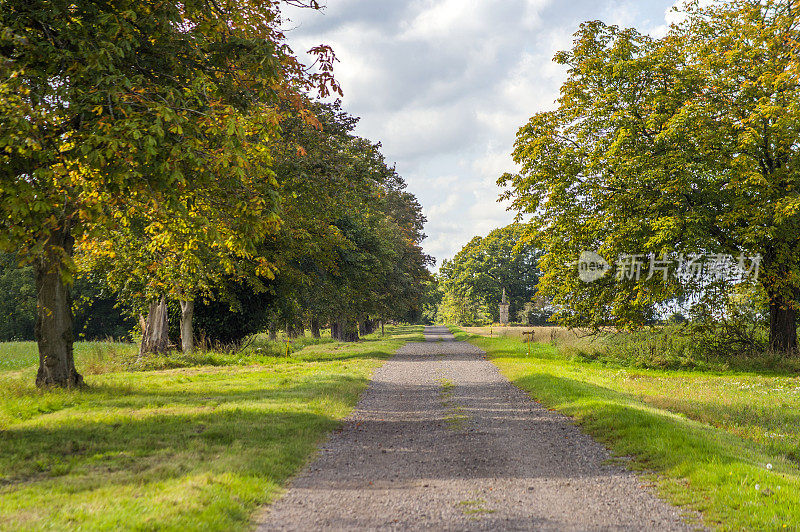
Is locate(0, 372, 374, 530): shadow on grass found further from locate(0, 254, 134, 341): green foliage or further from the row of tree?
locate(0, 254, 134, 341): green foliage

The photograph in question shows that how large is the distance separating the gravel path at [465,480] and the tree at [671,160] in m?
11.2

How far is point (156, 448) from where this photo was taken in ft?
23.5

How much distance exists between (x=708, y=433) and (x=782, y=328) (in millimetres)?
14908

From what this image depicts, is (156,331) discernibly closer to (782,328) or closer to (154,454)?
(154,454)

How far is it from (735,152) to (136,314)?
23481 mm

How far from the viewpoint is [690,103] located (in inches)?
704

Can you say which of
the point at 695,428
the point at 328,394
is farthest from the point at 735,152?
the point at 328,394

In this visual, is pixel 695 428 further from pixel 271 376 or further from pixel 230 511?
pixel 271 376

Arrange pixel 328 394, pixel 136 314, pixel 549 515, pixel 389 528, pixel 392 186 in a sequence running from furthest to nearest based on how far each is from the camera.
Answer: pixel 392 186, pixel 136 314, pixel 328 394, pixel 549 515, pixel 389 528

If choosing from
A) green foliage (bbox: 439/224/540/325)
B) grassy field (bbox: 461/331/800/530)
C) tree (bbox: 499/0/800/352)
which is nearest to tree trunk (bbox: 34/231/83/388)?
grassy field (bbox: 461/331/800/530)

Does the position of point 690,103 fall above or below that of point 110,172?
above

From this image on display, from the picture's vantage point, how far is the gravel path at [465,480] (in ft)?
16.0

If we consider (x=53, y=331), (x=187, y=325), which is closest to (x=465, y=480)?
(x=53, y=331)

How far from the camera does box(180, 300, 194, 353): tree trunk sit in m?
21.4
